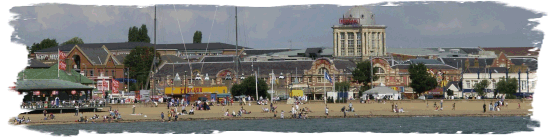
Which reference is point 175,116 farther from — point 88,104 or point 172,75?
point 172,75

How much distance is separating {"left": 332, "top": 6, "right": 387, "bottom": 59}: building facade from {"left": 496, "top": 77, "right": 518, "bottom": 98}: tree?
53309 millimetres

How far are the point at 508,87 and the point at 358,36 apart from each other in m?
59.0

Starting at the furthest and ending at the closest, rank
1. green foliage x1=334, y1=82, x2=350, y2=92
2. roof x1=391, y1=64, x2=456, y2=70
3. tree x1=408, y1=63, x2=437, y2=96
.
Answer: roof x1=391, y1=64, x2=456, y2=70 → green foliage x1=334, y1=82, x2=350, y2=92 → tree x1=408, y1=63, x2=437, y2=96

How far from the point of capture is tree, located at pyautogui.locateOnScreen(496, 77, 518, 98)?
9663 centimetres

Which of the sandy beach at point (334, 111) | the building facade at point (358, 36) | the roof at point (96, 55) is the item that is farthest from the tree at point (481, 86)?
the roof at point (96, 55)

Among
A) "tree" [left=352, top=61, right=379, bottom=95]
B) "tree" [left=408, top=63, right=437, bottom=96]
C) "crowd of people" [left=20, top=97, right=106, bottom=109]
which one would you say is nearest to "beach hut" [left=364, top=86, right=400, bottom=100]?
"tree" [left=408, top=63, right=437, bottom=96]

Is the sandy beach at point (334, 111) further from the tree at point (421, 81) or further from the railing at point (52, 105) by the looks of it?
the tree at point (421, 81)

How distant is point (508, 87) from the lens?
98.7 m

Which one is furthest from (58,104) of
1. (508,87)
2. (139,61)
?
(139,61)

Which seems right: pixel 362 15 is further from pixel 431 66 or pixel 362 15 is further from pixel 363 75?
pixel 363 75

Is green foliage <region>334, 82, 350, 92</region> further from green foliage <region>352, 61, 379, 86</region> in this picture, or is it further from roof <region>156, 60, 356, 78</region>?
roof <region>156, 60, 356, 78</region>

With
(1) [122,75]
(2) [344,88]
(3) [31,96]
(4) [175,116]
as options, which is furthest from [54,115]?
(1) [122,75]

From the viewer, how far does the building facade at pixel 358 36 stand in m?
153

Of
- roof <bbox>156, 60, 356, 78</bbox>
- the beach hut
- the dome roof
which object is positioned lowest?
the beach hut
